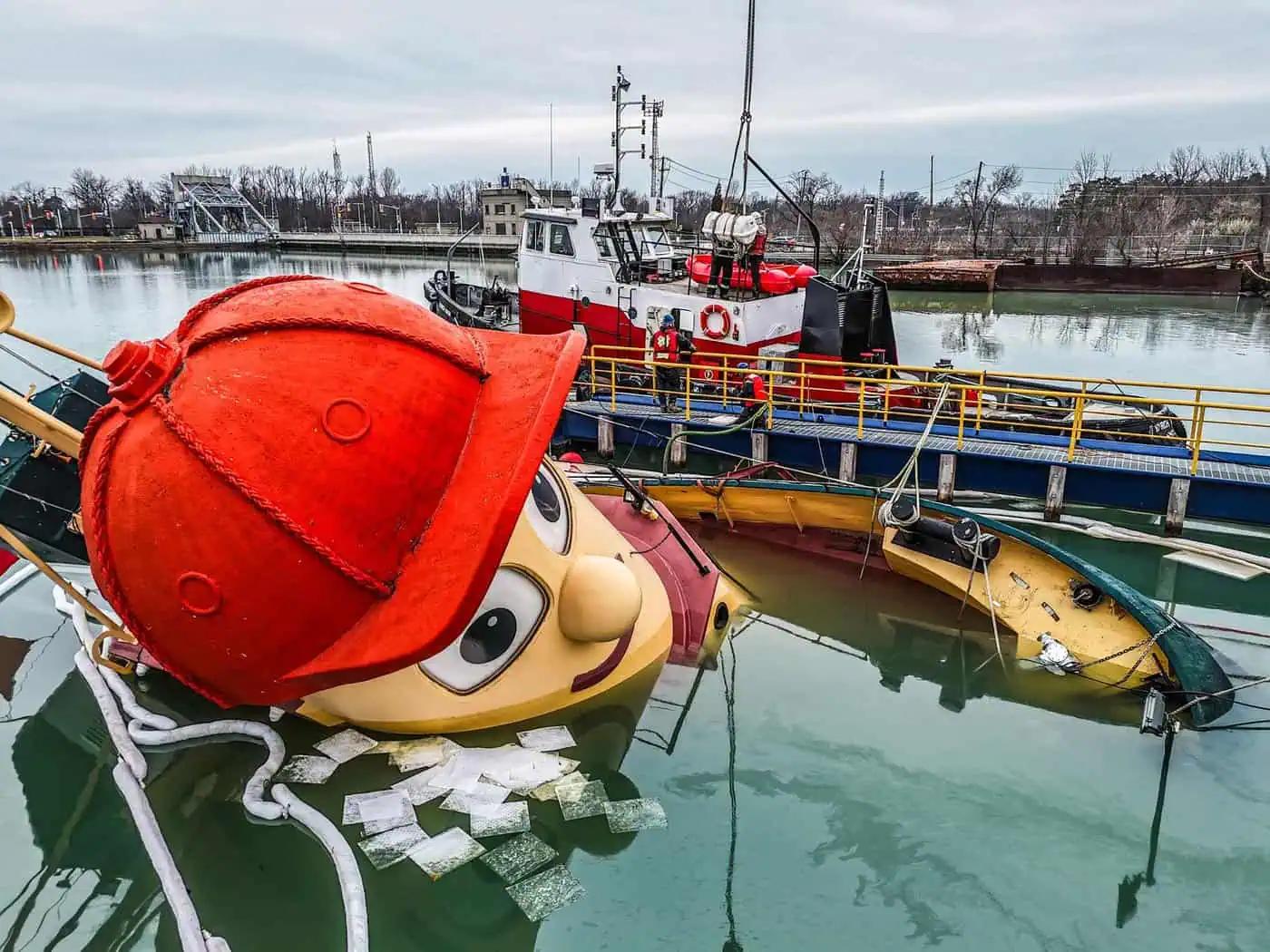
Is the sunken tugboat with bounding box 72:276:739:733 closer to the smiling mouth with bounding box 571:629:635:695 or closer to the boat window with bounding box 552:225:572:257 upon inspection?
the smiling mouth with bounding box 571:629:635:695

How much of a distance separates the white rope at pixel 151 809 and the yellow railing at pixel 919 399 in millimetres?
8633

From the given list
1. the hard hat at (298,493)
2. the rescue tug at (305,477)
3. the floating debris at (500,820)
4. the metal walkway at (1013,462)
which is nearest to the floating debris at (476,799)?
the floating debris at (500,820)

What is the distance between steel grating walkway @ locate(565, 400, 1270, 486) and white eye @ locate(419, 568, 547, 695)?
8.52 metres

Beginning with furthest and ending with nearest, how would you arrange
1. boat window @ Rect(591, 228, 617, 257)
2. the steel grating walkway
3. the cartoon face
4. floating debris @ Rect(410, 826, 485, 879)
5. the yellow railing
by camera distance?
1. boat window @ Rect(591, 228, 617, 257)
2. the yellow railing
3. the steel grating walkway
4. the cartoon face
5. floating debris @ Rect(410, 826, 485, 879)

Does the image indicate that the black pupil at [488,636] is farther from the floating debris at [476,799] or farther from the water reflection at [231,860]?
the floating debris at [476,799]

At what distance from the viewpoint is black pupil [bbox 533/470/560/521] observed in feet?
20.0

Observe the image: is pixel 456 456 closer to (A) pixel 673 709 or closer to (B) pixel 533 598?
(B) pixel 533 598

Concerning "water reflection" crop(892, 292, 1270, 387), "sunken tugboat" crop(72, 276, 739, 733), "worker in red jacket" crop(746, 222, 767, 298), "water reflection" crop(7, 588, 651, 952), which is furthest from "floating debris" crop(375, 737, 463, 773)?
"water reflection" crop(892, 292, 1270, 387)

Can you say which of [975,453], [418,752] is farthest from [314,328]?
[975,453]

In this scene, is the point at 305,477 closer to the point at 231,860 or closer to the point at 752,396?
the point at 231,860

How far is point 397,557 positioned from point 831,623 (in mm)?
5526

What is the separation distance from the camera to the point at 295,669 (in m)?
4.22

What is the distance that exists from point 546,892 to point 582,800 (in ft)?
2.59

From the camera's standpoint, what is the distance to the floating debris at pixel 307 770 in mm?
5801
